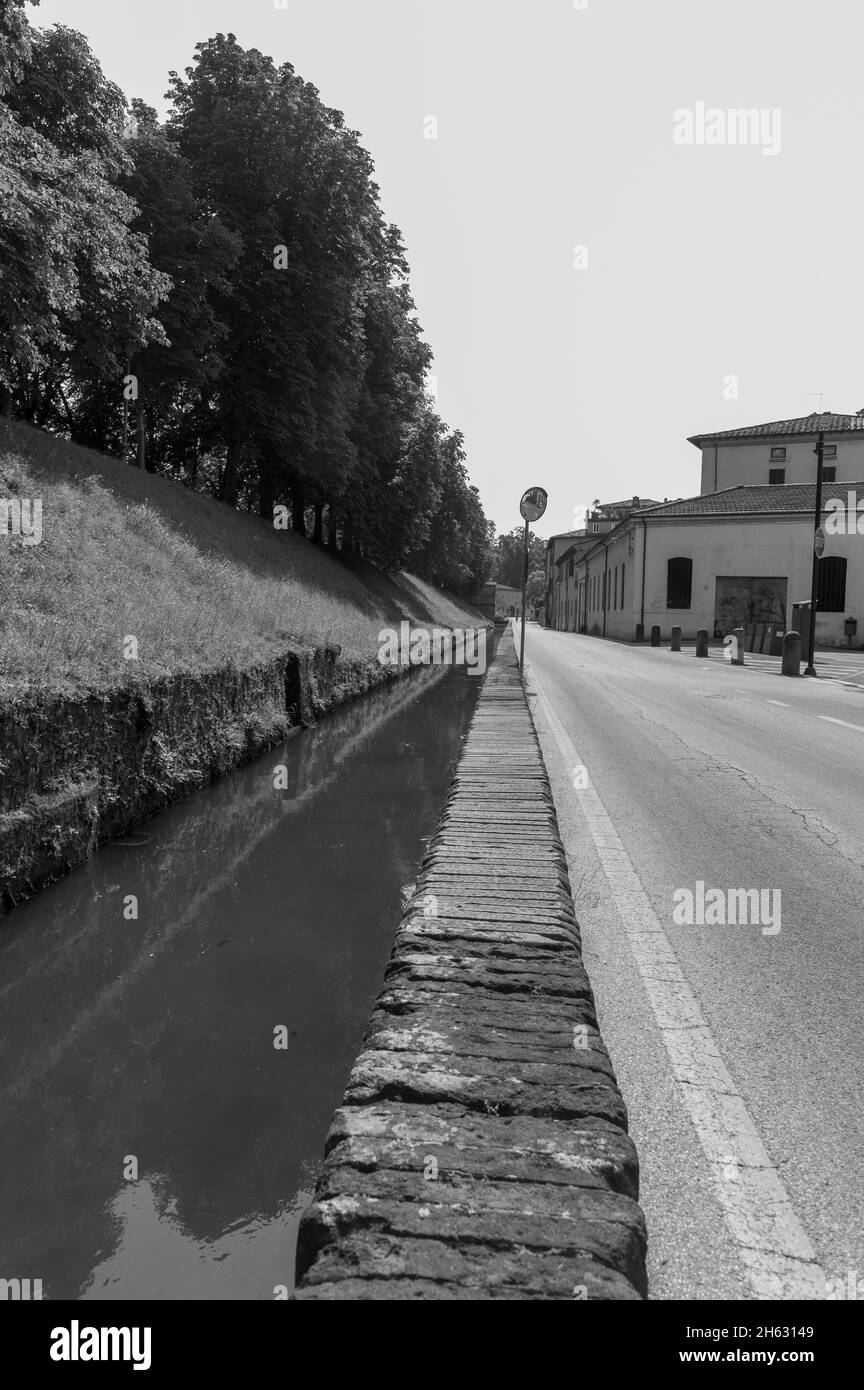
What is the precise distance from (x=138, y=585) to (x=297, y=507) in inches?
921

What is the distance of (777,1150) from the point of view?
2.47 meters

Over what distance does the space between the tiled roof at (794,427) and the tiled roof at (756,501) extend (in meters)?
13.0

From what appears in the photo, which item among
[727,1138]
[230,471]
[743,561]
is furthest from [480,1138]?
[743,561]

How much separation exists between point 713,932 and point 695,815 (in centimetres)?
264

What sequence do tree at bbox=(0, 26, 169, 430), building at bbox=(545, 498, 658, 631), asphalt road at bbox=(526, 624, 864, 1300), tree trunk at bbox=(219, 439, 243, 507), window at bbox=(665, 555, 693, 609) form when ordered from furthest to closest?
building at bbox=(545, 498, 658, 631), window at bbox=(665, 555, 693, 609), tree trunk at bbox=(219, 439, 243, 507), tree at bbox=(0, 26, 169, 430), asphalt road at bbox=(526, 624, 864, 1300)

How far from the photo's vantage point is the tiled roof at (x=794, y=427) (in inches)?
2235

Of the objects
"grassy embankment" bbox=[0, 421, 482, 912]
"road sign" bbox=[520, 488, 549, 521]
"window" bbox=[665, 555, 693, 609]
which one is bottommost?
Result: "grassy embankment" bbox=[0, 421, 482, 912]

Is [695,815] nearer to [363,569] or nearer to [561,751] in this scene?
[561,751]

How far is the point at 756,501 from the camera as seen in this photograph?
4438cm

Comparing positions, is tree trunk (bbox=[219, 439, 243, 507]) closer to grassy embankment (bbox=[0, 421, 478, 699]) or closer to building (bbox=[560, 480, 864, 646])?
grassy embankment (bbox=[0, 421, 478, 699])

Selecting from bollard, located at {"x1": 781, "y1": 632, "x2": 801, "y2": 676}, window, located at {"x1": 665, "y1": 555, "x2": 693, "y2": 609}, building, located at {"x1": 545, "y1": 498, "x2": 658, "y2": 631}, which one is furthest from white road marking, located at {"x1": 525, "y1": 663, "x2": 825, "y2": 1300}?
building, located at {"x1": 545, "y1": 498, "x2": 658, "y2": 631}

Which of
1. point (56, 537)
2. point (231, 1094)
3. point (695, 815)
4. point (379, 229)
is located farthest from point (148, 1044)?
point (379, 229)

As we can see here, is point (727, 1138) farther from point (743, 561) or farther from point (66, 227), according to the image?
point (743, 561)

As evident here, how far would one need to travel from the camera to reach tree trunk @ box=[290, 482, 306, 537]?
3384 centimetres
